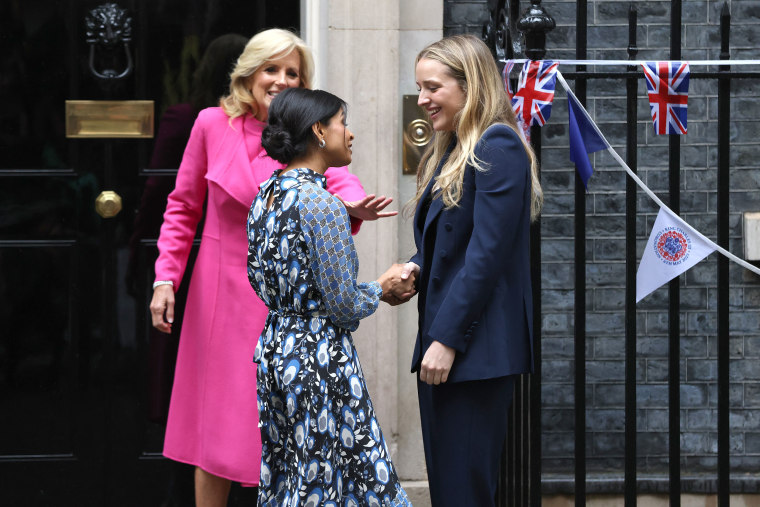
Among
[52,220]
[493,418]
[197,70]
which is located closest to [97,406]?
[52,220]

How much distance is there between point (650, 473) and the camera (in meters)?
5.34

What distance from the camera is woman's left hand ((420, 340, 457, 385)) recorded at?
3449 millimetres

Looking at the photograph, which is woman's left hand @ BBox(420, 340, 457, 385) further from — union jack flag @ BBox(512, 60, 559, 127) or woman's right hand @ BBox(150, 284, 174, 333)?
woman's right hand @ BBox(150, 284, 174, 333)

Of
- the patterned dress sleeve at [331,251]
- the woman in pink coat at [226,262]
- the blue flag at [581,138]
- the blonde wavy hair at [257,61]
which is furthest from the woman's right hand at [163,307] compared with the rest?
the blue flag at [581,138]

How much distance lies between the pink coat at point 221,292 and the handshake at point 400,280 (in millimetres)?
569

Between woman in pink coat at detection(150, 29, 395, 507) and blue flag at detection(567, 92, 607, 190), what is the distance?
0.79 meters

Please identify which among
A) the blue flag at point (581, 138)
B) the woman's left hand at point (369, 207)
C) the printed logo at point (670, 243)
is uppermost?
the blue flag at point (581, 138)

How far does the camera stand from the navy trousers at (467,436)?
3.53 metres

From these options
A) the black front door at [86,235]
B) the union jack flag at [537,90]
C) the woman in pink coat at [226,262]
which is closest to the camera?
the union jack flag at [537,90]

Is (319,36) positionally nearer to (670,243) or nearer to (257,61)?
(257,61)

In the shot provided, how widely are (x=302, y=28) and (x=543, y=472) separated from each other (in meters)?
2.30

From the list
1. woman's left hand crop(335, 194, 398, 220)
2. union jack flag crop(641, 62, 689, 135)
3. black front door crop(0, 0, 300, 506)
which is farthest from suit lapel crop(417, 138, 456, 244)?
black front door crop(0, 0, 300, 506)

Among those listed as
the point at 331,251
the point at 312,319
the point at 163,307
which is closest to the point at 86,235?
the point at 163,307

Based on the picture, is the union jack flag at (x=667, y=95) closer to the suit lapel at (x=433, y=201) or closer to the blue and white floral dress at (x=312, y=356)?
the suit lapel at (x=433, y=201)
